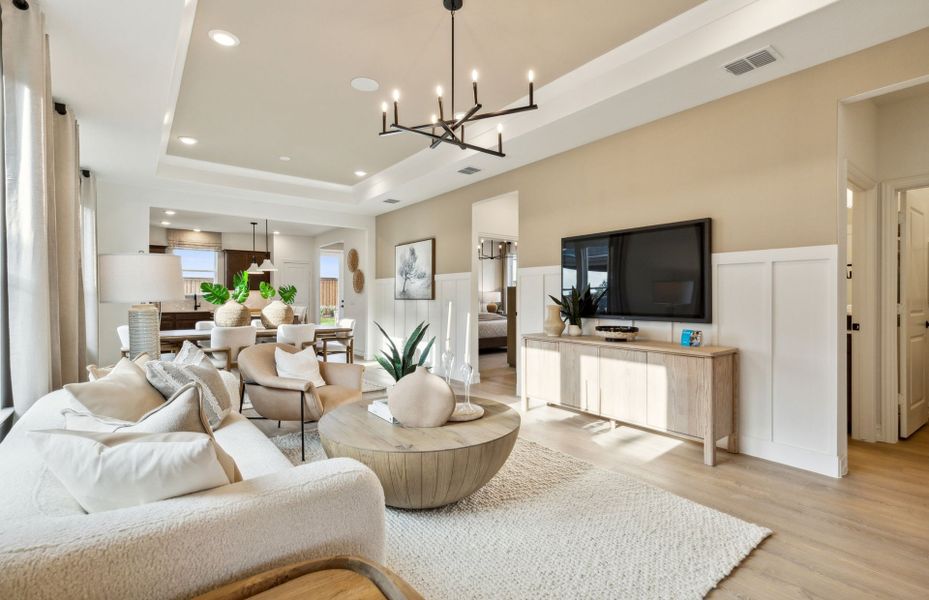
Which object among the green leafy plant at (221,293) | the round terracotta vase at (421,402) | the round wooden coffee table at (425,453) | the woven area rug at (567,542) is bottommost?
the woven area rug at (567,542)

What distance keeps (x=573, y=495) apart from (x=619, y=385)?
129 cm

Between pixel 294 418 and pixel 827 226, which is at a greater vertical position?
pixel 827 226

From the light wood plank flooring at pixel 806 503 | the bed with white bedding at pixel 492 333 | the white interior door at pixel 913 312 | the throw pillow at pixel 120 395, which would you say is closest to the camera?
the throw pillow at pixel 120 395

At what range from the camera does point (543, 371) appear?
4309 mm

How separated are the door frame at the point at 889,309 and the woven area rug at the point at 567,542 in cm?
216

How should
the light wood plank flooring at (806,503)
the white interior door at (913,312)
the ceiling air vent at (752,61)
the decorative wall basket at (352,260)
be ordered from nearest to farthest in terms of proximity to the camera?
the light wood plank flooring at (806,503) < the ceiling air vent at (752,61) < the white interior door at (913,312) < the decorative wall basket at (352,260)

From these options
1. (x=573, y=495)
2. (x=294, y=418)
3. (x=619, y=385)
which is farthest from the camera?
(x=619, y=385)

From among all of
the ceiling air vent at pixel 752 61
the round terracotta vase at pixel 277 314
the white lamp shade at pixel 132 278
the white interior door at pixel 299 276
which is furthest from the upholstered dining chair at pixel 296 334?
the white interior door at pixel 299 276

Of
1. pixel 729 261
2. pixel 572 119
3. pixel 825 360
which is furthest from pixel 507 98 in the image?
pixel 825 360

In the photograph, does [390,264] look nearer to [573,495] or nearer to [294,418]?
[294,418]

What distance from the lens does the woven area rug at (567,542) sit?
1776mm

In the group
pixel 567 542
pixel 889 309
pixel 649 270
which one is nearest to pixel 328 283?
pixel 649 270

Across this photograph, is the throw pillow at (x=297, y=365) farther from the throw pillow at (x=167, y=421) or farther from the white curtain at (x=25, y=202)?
the throw pillow at (x=167, y=421)

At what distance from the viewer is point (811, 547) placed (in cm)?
205
